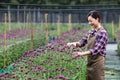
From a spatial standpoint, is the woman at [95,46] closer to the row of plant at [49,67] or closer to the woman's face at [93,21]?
the woman's face at [93,21]

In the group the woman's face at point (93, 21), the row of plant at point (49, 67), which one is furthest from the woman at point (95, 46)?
the row of plant at point (49, 67)

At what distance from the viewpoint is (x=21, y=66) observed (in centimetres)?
636

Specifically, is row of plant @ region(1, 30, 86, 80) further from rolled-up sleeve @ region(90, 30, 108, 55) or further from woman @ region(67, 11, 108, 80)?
rolled-up sleeve @ region(90, 30, 108, 55)

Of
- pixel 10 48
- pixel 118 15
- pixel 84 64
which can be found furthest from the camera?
pixel 118 15

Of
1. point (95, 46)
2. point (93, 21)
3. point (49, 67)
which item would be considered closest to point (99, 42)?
point (95, 46)

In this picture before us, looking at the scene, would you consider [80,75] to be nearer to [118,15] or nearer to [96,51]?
[96,51]

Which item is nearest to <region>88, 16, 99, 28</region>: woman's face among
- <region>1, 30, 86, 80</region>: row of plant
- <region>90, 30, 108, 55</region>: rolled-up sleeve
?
<region>90, 30, 108, 55</region>: rolled-up sleeve

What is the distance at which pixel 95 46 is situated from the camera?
6129mm

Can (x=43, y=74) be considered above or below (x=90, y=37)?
below

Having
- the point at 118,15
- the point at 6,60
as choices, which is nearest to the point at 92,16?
the point at 6,60

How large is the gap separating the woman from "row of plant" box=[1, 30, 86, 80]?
0.20m

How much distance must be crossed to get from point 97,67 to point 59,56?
1.41 m

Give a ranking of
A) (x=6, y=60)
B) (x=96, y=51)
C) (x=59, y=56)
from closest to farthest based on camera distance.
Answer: (x=96, y=51), (x=59, y=56), (x=6, y=60)

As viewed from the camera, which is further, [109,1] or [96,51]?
[109,1]
